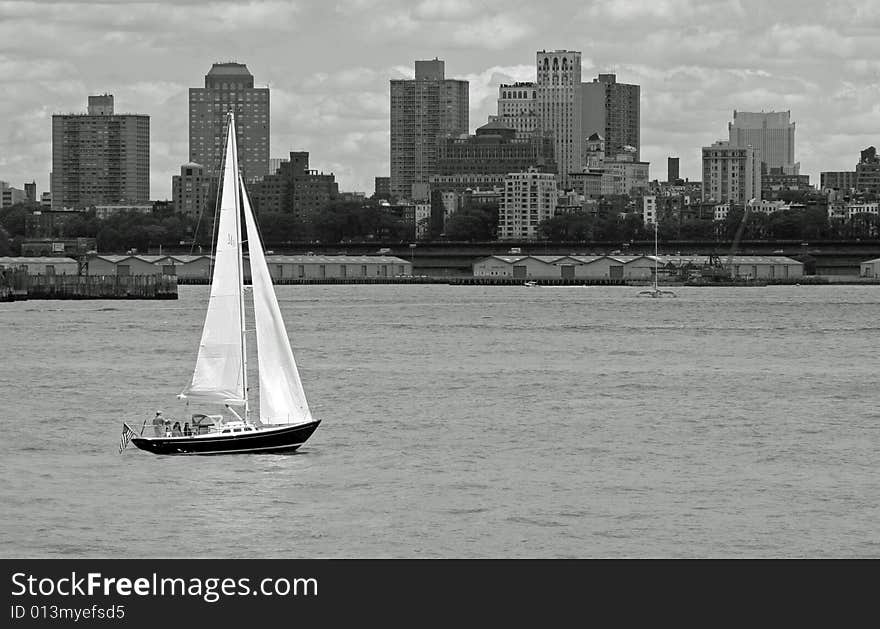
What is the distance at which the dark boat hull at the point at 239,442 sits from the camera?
39375 millimetres

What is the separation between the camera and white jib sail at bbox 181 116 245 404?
39156 millimetres

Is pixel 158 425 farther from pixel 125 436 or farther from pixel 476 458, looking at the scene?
pixel 476 458

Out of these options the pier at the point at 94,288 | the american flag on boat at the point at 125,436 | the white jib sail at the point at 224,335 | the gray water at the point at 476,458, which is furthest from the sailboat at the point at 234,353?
the pier at the point at 94,288

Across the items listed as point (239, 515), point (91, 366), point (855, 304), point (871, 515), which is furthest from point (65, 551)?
point (855, 304)

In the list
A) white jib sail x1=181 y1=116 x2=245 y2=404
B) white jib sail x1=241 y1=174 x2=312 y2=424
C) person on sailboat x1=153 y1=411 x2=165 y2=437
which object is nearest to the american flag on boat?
person on sailboat x1=153 y1=411 x2=165 y2=437

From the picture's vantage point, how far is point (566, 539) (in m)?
31.7

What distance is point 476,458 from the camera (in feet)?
138

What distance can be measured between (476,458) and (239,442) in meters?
5.53

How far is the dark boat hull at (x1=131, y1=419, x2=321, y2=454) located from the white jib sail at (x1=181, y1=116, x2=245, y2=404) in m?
0.82

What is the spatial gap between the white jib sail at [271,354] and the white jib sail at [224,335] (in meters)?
0.39

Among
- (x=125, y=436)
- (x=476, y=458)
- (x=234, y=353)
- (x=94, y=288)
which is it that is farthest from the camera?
(x=94, y=288)

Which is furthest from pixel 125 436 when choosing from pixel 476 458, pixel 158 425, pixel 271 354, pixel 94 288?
pixel 94 288

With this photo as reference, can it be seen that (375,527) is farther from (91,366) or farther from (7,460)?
(91,366)

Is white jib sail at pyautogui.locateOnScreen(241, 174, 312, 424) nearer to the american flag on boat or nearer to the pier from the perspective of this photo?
the american flag on boat
